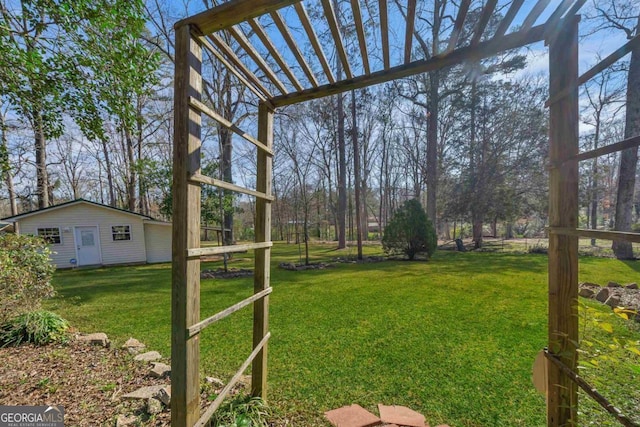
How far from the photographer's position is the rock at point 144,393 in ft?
6.70

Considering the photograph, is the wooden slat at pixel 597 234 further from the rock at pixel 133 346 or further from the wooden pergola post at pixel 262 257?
the rock at pixel 133 346

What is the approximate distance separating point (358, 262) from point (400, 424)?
7.36m

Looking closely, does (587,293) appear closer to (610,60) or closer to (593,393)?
(593,393)

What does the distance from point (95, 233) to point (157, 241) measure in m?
2.01

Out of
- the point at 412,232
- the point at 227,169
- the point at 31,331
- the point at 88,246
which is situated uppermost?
the point at 227,169

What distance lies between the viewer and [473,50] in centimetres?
136

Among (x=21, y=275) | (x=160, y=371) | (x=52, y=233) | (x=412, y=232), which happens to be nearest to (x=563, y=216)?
(x=160, y=371)

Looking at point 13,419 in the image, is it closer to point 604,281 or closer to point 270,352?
point 270,352

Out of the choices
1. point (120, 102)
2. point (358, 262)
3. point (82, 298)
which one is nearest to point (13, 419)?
point (120, 102)

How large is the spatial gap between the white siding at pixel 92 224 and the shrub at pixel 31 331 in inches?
321

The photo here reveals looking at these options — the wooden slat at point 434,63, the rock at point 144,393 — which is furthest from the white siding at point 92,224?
the wooden slat at point 434,63

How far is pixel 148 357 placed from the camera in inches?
108

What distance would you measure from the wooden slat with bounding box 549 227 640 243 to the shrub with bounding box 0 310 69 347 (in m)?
4.42

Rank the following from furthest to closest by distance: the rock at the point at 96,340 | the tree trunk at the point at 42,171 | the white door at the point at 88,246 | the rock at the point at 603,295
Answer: the white door at the point at 88,246
the tree trunk at the point at 42,171
the rock at the point at 603,295
the rock at the point at 96,340
